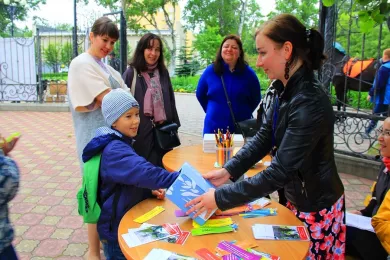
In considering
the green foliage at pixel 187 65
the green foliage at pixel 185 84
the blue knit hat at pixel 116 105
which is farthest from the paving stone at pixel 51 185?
the green foliage at pixel 187 65

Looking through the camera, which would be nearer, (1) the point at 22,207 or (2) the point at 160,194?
(2) the point at 160,194

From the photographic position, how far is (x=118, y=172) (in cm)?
172

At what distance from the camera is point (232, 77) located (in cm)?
352

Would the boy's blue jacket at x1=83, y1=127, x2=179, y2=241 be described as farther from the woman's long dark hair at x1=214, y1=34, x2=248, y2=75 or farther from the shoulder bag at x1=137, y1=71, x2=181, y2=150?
the woman's long dark hair at x1=214, y1=34, x2=248, y2=75

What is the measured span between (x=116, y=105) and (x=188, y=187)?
0.65m

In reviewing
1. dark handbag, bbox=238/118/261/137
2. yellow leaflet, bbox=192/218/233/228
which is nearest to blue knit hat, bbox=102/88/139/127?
yellow leaflet, bbox=192/218/233/228

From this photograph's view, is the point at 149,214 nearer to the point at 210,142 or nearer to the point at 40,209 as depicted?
the point at 210,142

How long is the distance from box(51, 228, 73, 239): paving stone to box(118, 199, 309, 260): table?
1617 mm

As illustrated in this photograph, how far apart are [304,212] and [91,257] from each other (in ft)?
4.77

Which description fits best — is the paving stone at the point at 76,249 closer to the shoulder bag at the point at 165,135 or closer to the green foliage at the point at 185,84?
the shoulder bag at the point at 165,135

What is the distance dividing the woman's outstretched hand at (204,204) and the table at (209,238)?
10 cm

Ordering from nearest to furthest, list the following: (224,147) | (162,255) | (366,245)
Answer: (162,255) → (366,245) → (224,147)

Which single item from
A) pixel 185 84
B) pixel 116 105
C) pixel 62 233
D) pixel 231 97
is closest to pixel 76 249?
pixel 62 233

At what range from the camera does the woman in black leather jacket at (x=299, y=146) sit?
4.66ft
